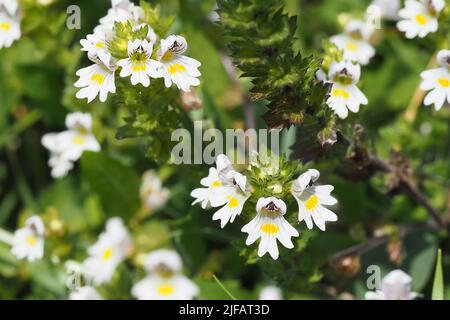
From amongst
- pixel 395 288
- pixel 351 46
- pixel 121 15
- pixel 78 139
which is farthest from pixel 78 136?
pixel 395 288

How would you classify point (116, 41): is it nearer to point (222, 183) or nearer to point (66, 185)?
point (222, 183)

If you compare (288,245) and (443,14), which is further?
(443,14)

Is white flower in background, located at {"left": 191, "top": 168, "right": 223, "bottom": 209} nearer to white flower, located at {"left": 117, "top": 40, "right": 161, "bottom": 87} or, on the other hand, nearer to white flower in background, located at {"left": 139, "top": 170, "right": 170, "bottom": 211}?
white flower, located at {"left": 117, "top": 40, "right": 161, "bottom": 87}

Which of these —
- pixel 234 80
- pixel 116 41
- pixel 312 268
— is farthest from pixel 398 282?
pixel 234 80

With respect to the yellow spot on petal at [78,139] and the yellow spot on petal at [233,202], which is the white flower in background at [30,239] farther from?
the yellow spot on petal at [233,202]

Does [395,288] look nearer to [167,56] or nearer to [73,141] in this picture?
[167,56]

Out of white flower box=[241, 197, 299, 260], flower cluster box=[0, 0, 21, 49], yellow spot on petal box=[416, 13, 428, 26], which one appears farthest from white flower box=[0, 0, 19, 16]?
yellow spot on petal box=[416, 13, 428, 26]
